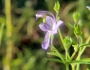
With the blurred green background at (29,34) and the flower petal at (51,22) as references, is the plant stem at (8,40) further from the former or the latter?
the flower petal at (51,22)

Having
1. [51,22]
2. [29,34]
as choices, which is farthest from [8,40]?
[51,22]

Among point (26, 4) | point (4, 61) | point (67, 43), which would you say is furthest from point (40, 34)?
point (67, 43)

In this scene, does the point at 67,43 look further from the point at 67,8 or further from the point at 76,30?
the point at 67,8

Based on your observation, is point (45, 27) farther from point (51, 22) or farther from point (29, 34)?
point (29, 34)

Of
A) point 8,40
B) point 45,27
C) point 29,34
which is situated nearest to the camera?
point 45,27

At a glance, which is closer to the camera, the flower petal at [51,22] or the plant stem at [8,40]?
the flower petal at [51,22]

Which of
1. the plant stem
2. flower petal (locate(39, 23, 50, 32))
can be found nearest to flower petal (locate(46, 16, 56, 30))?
flower petal (locate(39, 23, 50, 32))

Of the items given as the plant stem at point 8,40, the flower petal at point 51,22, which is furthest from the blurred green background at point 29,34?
the flower petal at point 51,22

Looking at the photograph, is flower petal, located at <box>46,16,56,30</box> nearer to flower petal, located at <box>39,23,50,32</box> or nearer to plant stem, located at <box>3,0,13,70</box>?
flower petal, located at <box>39,23,50,32</box>
